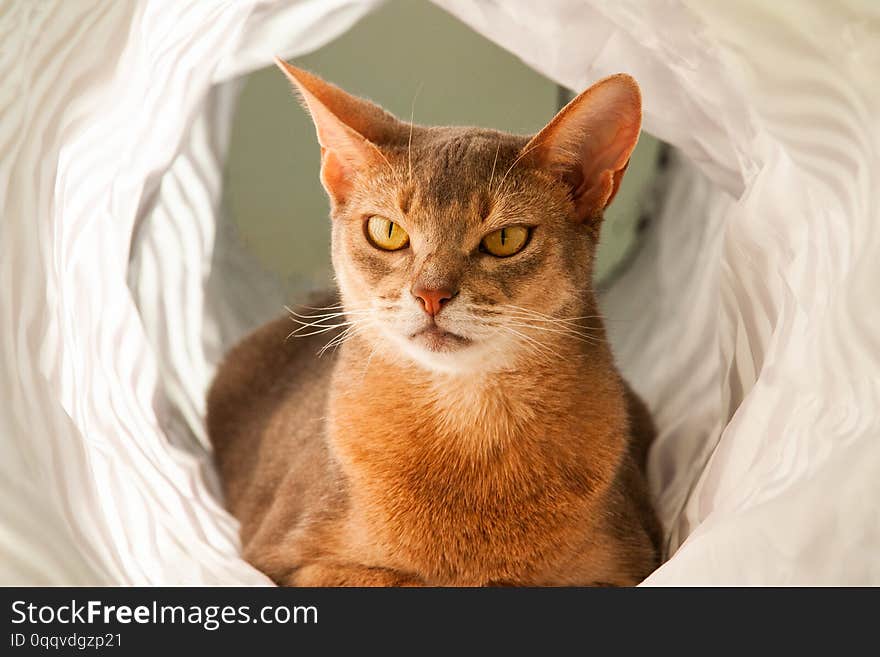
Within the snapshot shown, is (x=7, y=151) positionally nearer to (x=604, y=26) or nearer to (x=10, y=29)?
(x=10, y=29)

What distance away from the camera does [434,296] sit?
4.98 ft

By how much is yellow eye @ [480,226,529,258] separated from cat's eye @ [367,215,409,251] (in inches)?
5.9

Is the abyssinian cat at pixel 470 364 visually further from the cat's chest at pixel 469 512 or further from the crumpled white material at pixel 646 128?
the crumpled white material at pixel 646 128

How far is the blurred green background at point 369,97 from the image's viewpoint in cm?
→ 310

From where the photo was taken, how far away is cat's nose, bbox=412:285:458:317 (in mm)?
1518

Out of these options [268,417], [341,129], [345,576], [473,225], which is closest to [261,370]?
[268,417]

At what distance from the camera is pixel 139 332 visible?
211cm

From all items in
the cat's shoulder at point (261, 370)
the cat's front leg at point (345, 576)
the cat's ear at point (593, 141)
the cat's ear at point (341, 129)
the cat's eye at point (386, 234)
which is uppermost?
the cat's ear at point (593, 141)

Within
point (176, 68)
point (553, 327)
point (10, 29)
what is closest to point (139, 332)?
point (176, 68)

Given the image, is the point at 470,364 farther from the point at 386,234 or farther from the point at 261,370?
the point at 261,370

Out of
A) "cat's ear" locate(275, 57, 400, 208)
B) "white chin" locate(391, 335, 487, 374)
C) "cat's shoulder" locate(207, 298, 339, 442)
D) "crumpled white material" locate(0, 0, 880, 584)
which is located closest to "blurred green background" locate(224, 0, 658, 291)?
"cat's shoulder" locate(207, 298, 339, 442)

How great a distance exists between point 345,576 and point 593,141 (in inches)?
36.1

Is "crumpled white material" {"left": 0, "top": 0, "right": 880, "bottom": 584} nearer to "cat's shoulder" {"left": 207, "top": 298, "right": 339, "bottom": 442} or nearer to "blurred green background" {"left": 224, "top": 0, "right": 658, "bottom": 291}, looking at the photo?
"cat's shoulder" {"left": 207, "top": 298, "right": 339, "bottom": 442}

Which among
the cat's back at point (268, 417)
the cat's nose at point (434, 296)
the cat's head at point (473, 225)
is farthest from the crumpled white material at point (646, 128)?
the cat's nose at point (434, 296)
